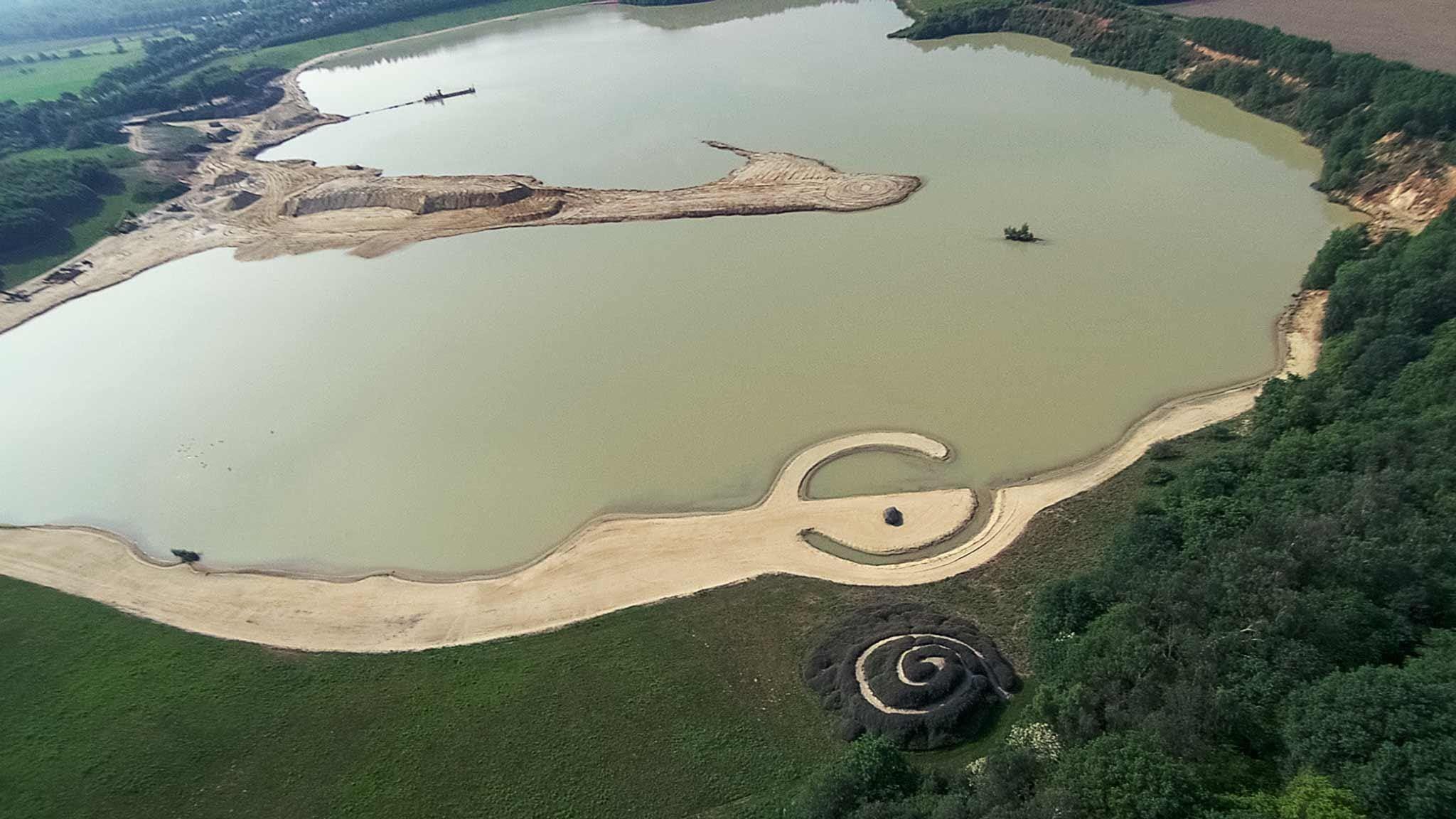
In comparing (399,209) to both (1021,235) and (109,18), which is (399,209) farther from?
(109,18)

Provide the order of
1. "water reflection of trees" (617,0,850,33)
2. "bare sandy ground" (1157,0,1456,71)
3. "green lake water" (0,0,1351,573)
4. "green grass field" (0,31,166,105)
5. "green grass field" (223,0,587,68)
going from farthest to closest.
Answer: "green grass field" (223,0,587,68) < "water reflection of trees" (617,0,850,33) < "green grass field" (0,31,166,105) < "bare sandy ground" (1157,0,1456,71) < "green lake water" (0,0,1351,573)

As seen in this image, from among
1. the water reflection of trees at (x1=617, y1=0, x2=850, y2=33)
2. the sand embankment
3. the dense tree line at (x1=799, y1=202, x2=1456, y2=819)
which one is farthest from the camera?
the water reflection of trees at (x1=617, y1=0, x2=850, y2=33)

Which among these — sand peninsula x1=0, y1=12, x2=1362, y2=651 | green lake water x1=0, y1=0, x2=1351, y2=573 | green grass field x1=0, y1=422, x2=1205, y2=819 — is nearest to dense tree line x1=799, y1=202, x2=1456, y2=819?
green grass field x1=0, y1=422, x2=1205, y2=819

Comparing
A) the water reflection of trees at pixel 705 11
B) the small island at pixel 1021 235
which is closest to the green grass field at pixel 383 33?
the water reflection of trees at pixel 705 11

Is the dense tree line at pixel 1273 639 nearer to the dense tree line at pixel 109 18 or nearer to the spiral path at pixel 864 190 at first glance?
the spiral path at pixel 864 190

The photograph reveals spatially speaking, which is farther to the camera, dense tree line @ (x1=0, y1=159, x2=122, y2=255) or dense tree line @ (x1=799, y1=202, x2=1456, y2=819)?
dense tree line @ (x1=0, y1=159, x2=122, y2=255)

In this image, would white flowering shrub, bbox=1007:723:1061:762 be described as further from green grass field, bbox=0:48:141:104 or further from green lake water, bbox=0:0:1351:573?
green grass field, bbox=0:48:141:104
